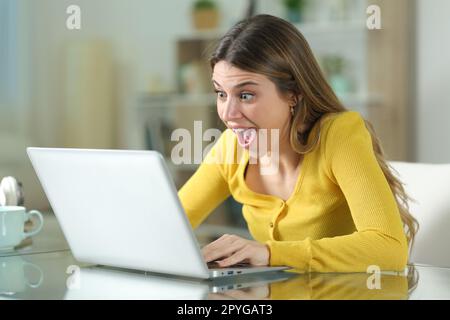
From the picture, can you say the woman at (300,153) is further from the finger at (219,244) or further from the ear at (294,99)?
the finger at (219,244)

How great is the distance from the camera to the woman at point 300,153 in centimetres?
141

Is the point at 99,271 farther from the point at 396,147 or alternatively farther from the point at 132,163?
the point at 396,147

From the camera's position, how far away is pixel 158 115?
4.52m

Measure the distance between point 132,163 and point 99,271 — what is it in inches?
9.9

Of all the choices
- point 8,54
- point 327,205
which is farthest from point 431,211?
point 8,54

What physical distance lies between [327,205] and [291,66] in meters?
0.28

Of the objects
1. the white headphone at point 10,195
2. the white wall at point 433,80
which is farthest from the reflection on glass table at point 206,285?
the white wall at point 433,80

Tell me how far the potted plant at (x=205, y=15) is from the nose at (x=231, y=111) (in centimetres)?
281

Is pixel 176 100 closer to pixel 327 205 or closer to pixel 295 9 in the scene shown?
pixel 295 9

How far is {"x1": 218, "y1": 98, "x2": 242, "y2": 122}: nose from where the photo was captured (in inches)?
59.4

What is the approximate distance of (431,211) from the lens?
1.69m

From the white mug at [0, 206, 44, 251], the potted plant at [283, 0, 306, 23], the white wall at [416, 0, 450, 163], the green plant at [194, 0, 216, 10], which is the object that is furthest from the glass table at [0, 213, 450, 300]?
the green plant at [194, 0, 216, 10]

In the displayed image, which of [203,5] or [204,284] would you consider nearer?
[204,284]
